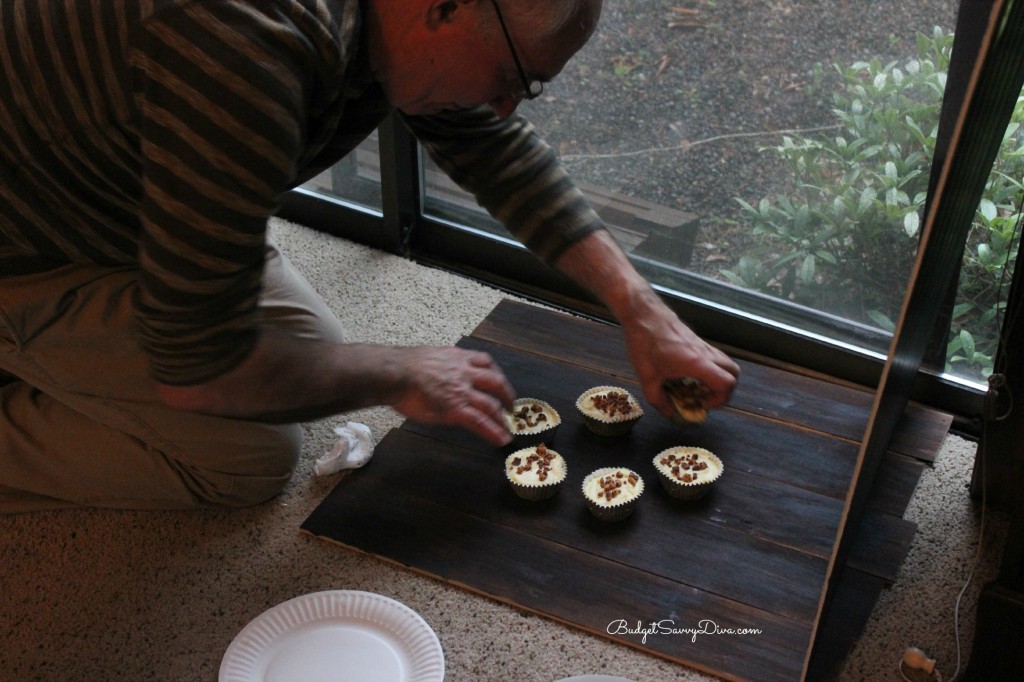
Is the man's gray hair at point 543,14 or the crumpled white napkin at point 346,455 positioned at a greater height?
the man's gray hair at point 543,14

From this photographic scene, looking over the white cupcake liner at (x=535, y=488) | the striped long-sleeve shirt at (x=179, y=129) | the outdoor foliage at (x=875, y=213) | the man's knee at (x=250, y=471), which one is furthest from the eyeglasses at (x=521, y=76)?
the outdoor foliage at (x=875, y=213)

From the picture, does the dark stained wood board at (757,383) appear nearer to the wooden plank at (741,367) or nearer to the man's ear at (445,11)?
the wooden plank at (741,367)

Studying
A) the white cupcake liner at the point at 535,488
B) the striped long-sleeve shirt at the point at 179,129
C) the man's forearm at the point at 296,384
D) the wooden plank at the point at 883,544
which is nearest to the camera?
the striped long-sleeve shirt at the point at 179,129

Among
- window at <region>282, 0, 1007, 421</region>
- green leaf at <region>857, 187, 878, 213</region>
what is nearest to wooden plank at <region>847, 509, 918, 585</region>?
window at <region>282, 0, 1007, 421</region>

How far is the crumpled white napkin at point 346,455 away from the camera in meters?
1.83

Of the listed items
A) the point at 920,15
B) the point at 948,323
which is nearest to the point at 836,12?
the point at 920,15

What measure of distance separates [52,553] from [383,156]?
115cm

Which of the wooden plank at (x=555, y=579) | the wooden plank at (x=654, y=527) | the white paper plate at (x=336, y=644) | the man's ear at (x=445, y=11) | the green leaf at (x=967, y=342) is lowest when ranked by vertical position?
the white paper plate at (x=336, y=644)

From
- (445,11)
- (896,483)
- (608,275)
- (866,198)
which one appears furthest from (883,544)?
(445,11)

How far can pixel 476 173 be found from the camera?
1.68 meters

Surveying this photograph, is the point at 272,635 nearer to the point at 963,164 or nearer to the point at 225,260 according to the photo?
the point at 225,260

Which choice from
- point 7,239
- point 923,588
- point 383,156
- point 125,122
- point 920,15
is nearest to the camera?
point 125,122

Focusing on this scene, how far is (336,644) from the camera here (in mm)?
1529

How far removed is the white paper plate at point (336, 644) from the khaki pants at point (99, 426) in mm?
290
